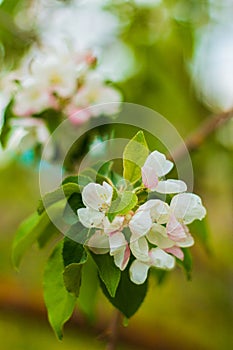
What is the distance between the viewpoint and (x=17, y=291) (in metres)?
1.62

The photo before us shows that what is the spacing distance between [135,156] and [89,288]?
33cm

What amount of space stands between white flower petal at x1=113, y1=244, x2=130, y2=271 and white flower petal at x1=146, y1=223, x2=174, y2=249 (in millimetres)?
28

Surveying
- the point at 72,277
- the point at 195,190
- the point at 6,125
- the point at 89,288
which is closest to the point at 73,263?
the point at 72,277

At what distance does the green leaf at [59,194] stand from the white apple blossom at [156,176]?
8 centimetres

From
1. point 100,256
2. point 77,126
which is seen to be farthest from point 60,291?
point 77,126

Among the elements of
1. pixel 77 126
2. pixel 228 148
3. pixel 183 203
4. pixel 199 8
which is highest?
pixel 183 203

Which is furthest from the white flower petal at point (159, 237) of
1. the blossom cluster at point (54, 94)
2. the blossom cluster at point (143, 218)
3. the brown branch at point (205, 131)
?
the brown branch at point (205, 131)

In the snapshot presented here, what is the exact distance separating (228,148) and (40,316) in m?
0.62

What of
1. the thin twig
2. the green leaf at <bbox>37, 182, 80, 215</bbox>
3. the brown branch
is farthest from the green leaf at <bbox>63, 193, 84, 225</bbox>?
the brown branch

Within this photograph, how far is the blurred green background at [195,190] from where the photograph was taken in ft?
4.96

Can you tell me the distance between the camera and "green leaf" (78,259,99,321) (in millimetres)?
897

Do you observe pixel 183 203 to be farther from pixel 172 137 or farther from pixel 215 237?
pixel 215 237

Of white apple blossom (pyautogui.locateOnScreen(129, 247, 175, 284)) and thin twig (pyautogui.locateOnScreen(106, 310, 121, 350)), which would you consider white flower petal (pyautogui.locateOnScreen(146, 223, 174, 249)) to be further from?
thin twig (pyautogui.locateOnScreen(106, 310, 121, 350))

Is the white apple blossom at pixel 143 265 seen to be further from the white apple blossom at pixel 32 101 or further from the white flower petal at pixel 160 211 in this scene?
the white apple blossom at pixel 32 101
